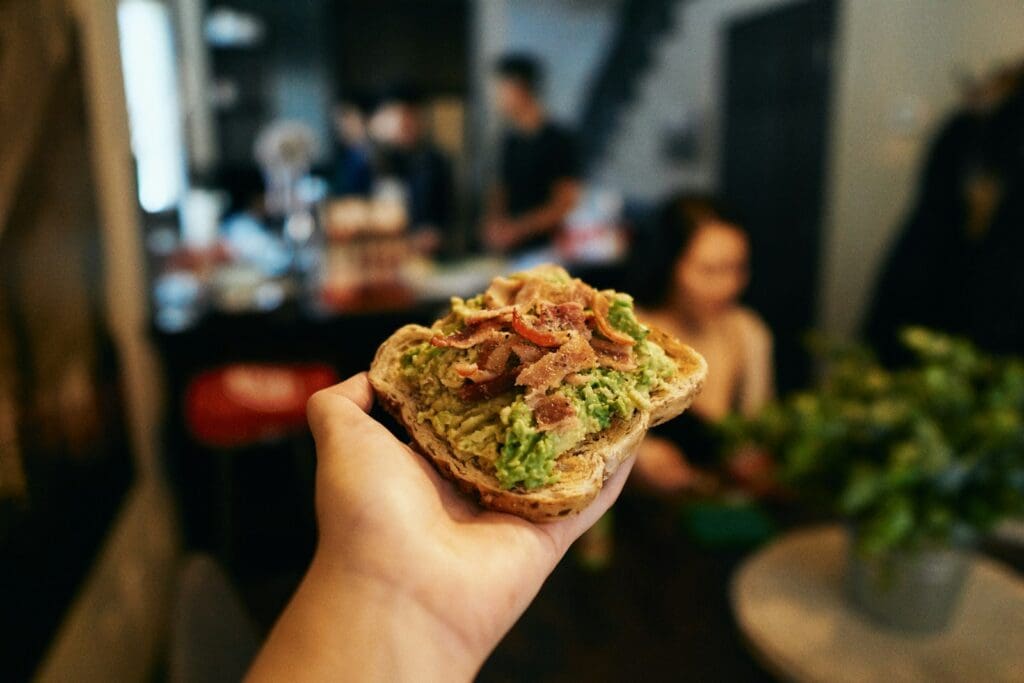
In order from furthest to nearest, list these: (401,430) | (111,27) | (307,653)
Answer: (111,27), (401,430), (307,653)

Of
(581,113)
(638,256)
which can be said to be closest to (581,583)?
(638,256)

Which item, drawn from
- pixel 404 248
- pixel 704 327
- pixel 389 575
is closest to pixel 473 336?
pixel 389 575

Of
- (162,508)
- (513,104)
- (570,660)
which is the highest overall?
(513,104)

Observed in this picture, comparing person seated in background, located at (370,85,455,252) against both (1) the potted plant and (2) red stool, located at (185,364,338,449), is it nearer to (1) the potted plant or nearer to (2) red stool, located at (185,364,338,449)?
(2) red stool, located at (185,364,338,449)

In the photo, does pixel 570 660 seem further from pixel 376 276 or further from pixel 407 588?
pixel 376 276

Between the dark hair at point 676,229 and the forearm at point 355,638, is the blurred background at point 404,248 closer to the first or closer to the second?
the dark hair at point 676,229

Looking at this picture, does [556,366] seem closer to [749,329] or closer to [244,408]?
[749,329]
